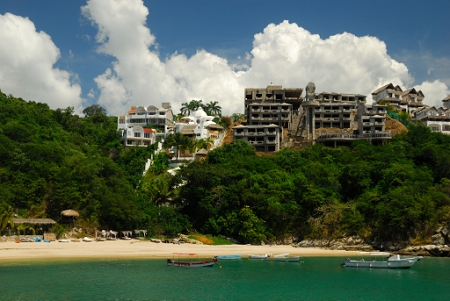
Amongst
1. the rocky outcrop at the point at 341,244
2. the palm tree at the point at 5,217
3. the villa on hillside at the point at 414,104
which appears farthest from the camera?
the villa on hillside at the point at 414,104

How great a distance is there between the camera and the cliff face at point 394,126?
79.3 m

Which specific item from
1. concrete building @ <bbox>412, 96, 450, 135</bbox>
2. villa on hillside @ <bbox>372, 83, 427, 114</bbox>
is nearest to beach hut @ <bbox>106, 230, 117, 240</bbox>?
concrete building @ <bbox>412, 96, 450, 135</bbox>

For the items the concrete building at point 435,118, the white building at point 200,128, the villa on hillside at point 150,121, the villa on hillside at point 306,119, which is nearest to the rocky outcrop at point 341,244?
the villa on hillside at point 306,119

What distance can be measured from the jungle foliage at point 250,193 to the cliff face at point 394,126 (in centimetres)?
1138

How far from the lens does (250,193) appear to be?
57062mm

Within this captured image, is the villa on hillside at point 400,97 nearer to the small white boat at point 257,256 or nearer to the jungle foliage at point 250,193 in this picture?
the jungle foliage at point 250,193

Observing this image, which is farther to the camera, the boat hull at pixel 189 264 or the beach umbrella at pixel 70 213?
the beach umbrella at pixel 70 213

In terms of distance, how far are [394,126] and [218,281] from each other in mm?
57162

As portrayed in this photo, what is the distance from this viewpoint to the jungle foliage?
172ft

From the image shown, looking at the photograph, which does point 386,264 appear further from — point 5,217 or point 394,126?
point 394,126

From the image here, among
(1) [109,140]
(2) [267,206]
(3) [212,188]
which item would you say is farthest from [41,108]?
(2) [267,206]

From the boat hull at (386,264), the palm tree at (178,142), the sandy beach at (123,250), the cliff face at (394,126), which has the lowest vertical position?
the boat hull at (386,264)

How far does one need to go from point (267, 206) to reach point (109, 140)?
3908 centimetres

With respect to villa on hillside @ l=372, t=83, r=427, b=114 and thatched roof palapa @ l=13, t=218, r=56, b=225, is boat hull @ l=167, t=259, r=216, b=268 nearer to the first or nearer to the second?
thatched roof palapa @ l=13, t=218, r=56, b=225
